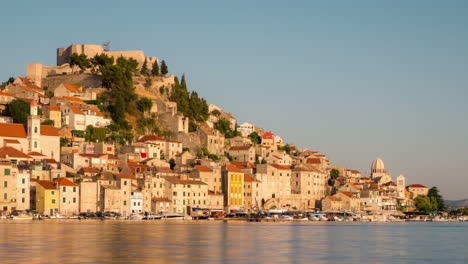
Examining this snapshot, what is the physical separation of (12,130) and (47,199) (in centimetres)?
1412

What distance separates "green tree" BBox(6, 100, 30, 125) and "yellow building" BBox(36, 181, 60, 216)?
16750 millimetres

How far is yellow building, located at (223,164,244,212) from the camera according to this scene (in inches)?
4247

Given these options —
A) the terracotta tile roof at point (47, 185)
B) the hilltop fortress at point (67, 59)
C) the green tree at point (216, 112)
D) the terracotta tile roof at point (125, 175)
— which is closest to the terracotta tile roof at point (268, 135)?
the green tree at point (216, 112)

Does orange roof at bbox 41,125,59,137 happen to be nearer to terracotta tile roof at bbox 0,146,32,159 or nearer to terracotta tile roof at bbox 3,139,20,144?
terracotta tile roof at bbox 3,139,20,144

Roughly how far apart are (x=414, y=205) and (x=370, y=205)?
1105 inches

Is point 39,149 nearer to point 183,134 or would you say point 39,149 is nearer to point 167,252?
point 183,134

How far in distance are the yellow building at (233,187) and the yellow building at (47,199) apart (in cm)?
2890

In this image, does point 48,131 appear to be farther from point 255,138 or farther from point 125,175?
point 255,138

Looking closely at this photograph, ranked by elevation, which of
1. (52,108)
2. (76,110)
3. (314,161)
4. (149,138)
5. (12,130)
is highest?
(52,108)

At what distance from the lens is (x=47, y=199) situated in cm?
8469

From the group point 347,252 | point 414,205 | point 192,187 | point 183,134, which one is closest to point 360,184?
point 414,205

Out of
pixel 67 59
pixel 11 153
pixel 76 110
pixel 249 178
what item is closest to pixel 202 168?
pixel 249 178

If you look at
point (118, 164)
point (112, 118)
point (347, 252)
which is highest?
point (112, 118)

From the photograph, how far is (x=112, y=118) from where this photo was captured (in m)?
113
